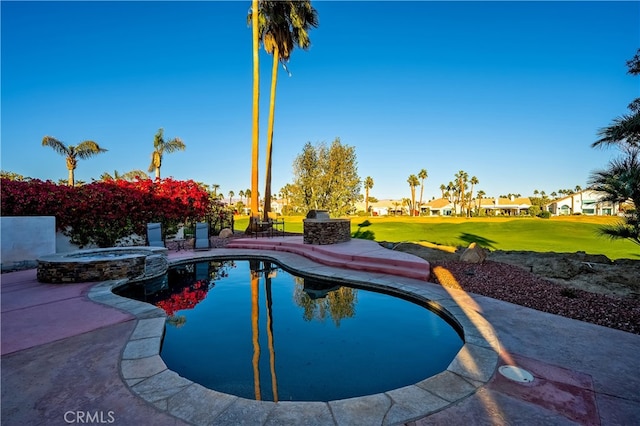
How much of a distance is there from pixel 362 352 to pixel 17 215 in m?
11.8

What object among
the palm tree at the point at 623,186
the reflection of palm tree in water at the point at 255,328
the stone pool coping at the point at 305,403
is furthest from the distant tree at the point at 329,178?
the stone pool coping at the point at 305,403

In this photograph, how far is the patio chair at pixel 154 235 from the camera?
10.9 m

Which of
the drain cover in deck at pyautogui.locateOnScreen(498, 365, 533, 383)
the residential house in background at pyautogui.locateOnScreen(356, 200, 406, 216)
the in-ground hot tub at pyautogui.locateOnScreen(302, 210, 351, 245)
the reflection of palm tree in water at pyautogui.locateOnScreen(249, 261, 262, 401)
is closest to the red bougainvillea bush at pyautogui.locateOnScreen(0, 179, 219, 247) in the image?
the in-ground hot tub at pyautogui.locateOnScreen(302, 210, 351, 245)

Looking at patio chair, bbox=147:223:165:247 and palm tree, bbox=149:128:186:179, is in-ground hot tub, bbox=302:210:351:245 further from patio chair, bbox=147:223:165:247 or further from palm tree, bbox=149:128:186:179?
palm tree, bbox=149:128:186:179

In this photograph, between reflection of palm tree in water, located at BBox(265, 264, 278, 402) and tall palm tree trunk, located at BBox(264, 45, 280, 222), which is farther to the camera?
tall palm tree trunk, located at BBox(264, 45, 280, 222)

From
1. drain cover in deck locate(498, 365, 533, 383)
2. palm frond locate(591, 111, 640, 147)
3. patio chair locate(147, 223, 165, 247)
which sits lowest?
drain cover in deck locate(498, 365, 533, 383)

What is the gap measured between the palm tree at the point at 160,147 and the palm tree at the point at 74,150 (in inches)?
195

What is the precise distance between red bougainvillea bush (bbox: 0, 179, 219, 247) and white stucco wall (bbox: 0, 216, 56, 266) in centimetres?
90

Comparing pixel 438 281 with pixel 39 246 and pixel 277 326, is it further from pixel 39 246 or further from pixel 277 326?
pixel 39 246

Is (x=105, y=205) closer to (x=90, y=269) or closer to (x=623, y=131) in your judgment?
(x=90, y=269)

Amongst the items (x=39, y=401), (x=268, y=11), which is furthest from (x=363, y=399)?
(x=268, y=11)

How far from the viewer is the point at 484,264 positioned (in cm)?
765

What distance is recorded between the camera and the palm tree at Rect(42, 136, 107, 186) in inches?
818

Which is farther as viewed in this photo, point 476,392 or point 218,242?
point 218,242
